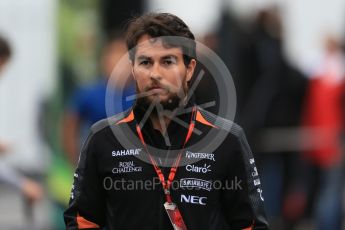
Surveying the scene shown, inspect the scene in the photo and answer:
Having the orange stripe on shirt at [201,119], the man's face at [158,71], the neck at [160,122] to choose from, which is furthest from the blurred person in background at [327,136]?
the man's face at [158,71]

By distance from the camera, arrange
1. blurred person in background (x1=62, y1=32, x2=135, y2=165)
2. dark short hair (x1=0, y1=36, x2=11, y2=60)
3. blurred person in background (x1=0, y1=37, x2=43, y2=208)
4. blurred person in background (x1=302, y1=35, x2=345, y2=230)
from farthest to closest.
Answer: blurred person in background (x1=302, y1=35, x2=345, y2=230), blurred person in background (x1=62, y1=32, x2=135, y2=165), dark short hair (x1=0, y1=36, x2=11, y2=60), blurred person in background (x1=0, y1=37, x2=43, y2=208)

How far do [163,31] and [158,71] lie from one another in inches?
7.7

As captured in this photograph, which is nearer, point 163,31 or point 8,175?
point 163,31

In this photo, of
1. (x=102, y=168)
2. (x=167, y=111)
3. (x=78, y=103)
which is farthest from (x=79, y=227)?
(x=78, y=103)

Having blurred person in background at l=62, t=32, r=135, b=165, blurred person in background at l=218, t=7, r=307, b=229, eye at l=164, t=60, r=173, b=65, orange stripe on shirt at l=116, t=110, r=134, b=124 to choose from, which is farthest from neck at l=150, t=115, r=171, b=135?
blurred person in background at l=218, t=7, r=307, b=229

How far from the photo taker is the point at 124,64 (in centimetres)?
652

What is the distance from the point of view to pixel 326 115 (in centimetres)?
1245

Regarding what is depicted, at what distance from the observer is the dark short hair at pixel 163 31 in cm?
522

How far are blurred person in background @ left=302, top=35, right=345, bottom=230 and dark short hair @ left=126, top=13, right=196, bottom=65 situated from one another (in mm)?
7072

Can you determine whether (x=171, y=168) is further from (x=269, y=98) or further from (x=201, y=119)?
(x=269, y=98)

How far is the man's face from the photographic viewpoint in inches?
202

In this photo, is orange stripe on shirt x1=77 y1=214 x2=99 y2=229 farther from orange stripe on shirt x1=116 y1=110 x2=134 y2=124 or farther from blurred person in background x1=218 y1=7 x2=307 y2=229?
blurred person in background x1=218 y1=7 x2=307 y2=229

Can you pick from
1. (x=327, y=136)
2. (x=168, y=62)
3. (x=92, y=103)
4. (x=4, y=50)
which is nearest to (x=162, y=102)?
(x=168, y=62)

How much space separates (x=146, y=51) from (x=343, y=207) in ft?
25.1
